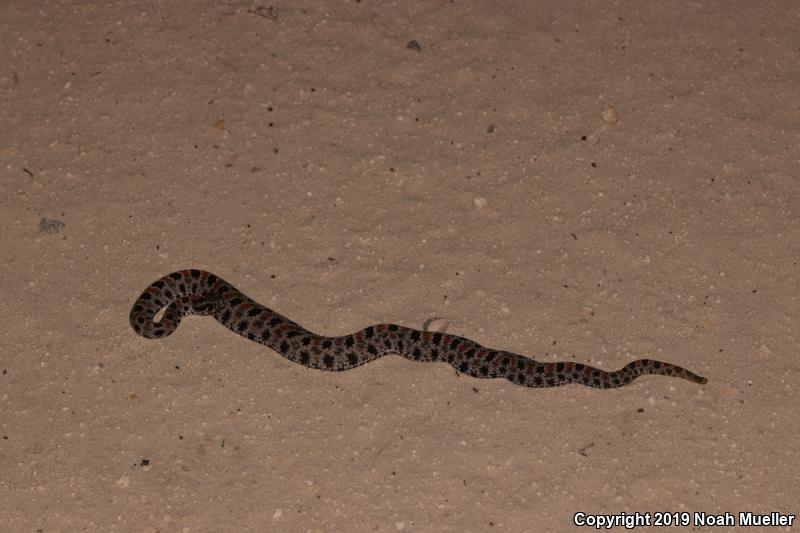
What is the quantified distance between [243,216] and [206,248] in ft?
1.78

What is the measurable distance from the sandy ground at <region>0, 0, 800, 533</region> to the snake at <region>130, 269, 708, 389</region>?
0.13 metres

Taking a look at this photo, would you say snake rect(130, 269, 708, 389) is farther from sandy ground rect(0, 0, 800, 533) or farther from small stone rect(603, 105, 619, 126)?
small stone rect(603, 105, 619, 126)

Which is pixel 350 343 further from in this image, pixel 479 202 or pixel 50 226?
pixel 50 226

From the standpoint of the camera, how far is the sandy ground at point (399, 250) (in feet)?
26.9

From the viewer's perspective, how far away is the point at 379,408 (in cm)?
871

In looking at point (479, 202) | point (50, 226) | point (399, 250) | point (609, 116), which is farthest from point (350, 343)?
point (609, 116)

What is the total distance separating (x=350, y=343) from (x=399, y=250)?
1.32 meters

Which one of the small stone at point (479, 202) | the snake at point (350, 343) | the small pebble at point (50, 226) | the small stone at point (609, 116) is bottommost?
the snake at point (350, 343)

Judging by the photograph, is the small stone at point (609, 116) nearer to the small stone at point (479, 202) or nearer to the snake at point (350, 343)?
the small stone at point (479, 202)

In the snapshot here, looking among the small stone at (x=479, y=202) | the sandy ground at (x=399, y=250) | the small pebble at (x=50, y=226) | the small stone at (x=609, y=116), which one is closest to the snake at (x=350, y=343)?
the sandy ground at (x=399, y=250)

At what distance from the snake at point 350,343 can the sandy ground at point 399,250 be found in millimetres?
134

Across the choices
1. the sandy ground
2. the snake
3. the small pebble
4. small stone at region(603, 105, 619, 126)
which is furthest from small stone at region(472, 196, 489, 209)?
the small pebble

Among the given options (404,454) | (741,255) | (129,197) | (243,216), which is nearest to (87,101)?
(129,197)

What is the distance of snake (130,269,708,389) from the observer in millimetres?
8875
